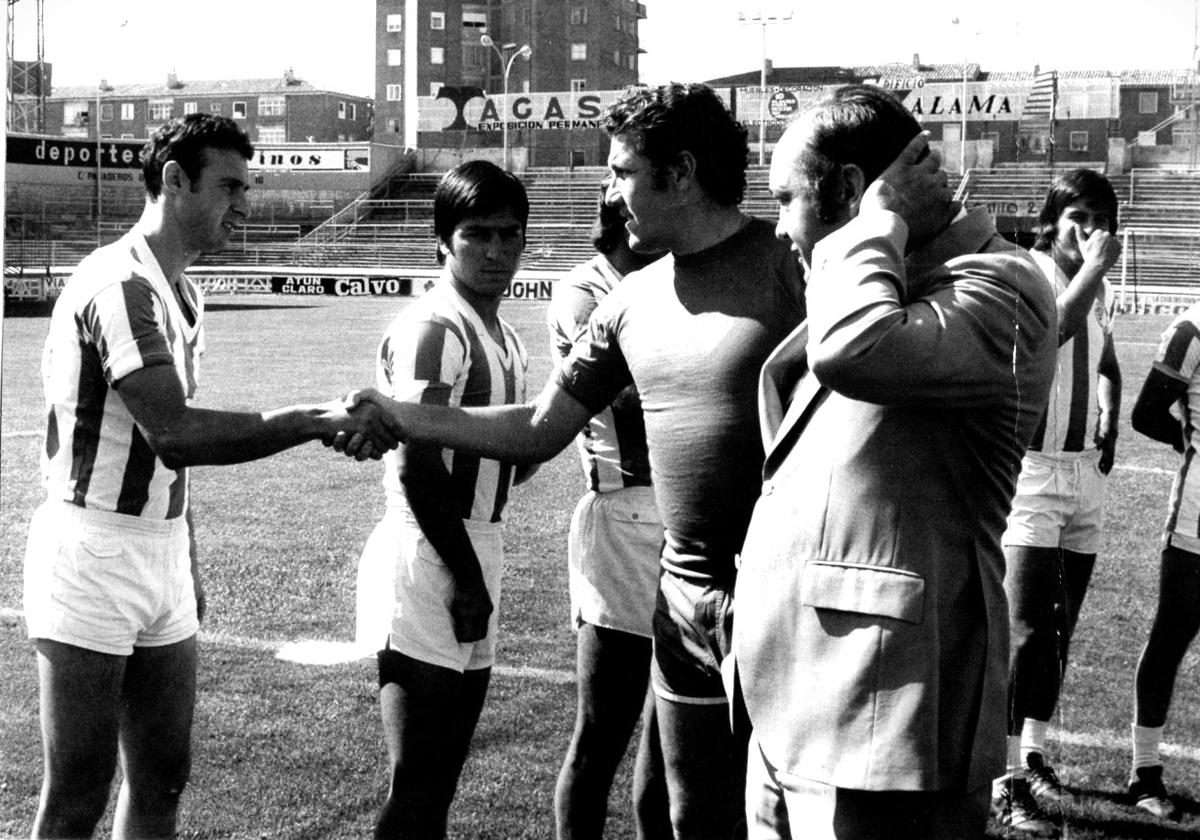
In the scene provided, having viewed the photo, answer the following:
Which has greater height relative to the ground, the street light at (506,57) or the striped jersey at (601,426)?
the street light at (506,57)

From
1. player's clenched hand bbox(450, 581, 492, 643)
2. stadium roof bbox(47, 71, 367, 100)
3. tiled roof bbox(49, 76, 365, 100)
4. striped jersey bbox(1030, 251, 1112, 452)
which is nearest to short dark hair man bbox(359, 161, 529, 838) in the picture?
player's clenched hand bbox(450, 581, 492, 643)

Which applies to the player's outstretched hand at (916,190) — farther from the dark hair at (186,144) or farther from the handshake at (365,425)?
the dark hair at (186,144)

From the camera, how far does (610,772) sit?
8.20 ft

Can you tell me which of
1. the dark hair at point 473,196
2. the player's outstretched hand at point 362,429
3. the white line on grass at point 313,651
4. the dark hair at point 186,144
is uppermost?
the dark hair at point 186,144

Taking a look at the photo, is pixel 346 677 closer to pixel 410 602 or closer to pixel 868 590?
pixel 410 602

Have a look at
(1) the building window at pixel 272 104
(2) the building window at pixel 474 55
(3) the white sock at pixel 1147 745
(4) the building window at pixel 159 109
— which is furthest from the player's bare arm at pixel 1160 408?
(1) the building window at pixel 272 104

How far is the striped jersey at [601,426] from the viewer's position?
2656mm

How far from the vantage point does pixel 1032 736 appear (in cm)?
329

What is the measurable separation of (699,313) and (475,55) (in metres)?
4.46

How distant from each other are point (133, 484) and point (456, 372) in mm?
580

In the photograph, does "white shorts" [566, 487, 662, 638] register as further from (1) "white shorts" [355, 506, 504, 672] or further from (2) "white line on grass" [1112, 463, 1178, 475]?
(2) "white line on grass" [1112, 463, 1178, 475]

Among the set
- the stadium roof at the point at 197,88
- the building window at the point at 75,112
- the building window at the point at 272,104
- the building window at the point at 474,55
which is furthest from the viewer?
the building window at the point at 272,104

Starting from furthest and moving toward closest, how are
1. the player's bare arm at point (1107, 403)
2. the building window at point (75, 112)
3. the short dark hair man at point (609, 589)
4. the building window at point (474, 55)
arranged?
the building window at point (474, 55), the building window at point (75, 112), the player's bare arm at point (1107, 403), the short dark hair man at point (609, 589)

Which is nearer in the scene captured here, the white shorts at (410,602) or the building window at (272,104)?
the white shorts at (410,602)
